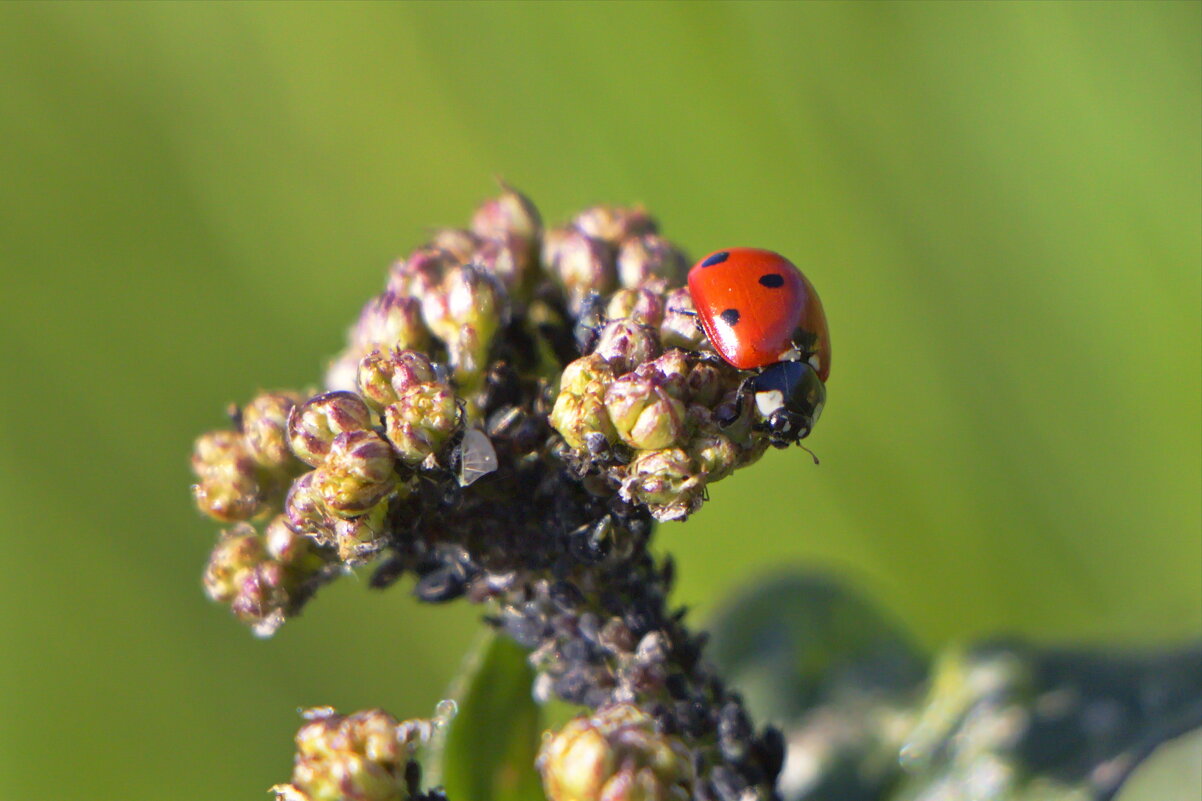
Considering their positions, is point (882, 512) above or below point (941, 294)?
below

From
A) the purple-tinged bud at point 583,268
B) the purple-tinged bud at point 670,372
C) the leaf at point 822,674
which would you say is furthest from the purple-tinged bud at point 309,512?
the leaf at point 822,674

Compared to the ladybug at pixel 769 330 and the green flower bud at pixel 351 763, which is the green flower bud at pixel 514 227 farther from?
the green flower bud at pixel 351 763

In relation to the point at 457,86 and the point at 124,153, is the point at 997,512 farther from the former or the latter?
the point at 124,153

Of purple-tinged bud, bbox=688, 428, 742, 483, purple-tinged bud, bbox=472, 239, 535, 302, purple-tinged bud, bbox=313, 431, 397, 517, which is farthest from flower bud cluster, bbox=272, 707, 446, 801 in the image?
purple-tinged bud, bbox=472, 239, 535, 302

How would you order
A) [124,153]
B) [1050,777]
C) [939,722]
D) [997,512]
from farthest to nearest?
[124,153]
[997,512]
[939,722]
[1050,777]

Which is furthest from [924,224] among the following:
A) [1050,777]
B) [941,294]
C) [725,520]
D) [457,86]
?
[1050,777]

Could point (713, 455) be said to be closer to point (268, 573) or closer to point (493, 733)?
point (268, 573)

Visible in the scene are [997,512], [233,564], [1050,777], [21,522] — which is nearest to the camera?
[233,564]
